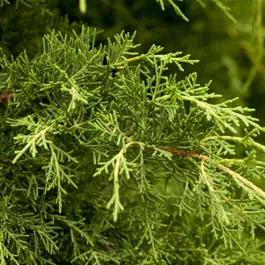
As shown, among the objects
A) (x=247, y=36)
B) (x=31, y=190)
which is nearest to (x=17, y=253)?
(x=31, y=190)

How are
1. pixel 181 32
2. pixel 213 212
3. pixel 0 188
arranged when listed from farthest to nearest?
pixel 181 32, pixel 0 188, pixel 213 212

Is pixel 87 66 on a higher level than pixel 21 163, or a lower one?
higher

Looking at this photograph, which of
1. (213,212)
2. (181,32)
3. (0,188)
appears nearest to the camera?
(213,212)

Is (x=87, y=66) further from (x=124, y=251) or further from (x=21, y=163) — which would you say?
(x=124, y=251)

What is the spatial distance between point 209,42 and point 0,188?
129 centimetres

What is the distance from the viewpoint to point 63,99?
1.01 m

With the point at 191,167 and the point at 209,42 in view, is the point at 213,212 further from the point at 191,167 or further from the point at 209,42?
the point at 209,42

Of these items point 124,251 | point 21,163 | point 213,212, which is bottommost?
point 124,251

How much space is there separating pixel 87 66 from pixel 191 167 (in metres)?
0.28

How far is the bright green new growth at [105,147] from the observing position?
939 mm

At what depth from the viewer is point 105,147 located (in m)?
0.99

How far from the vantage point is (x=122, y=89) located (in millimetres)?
974

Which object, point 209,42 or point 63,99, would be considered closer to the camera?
point 63,99

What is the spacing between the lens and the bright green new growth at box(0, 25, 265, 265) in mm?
939
